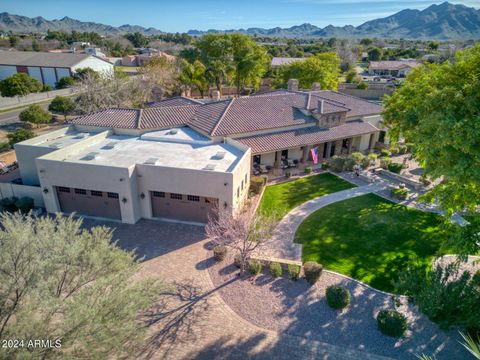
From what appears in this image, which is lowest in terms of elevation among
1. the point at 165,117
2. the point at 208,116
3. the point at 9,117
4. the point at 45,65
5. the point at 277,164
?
the point at 277,164

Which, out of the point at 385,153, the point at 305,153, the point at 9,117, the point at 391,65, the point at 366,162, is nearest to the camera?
the point at 305,153

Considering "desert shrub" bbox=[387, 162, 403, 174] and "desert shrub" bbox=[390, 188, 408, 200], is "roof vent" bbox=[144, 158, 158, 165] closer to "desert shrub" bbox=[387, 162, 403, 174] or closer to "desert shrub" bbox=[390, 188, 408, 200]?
"desert shrub" bbox=[390, 188, 408, 200]

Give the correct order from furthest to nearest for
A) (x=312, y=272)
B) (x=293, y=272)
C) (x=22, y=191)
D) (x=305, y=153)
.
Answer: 1. (x=305, y=153)
2. (x=22, y=191)
3. (x=293, y=272)
4. (x=312, y=272)

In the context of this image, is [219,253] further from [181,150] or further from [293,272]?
[181,150]

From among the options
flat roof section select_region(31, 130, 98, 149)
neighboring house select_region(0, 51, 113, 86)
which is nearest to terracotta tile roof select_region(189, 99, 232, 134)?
flat roof section select_region(31, 130, 98, 149)

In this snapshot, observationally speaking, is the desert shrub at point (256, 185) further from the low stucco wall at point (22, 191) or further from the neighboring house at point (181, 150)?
the low stucco wall at point (22, 191)

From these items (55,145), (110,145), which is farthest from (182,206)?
(55,145)
